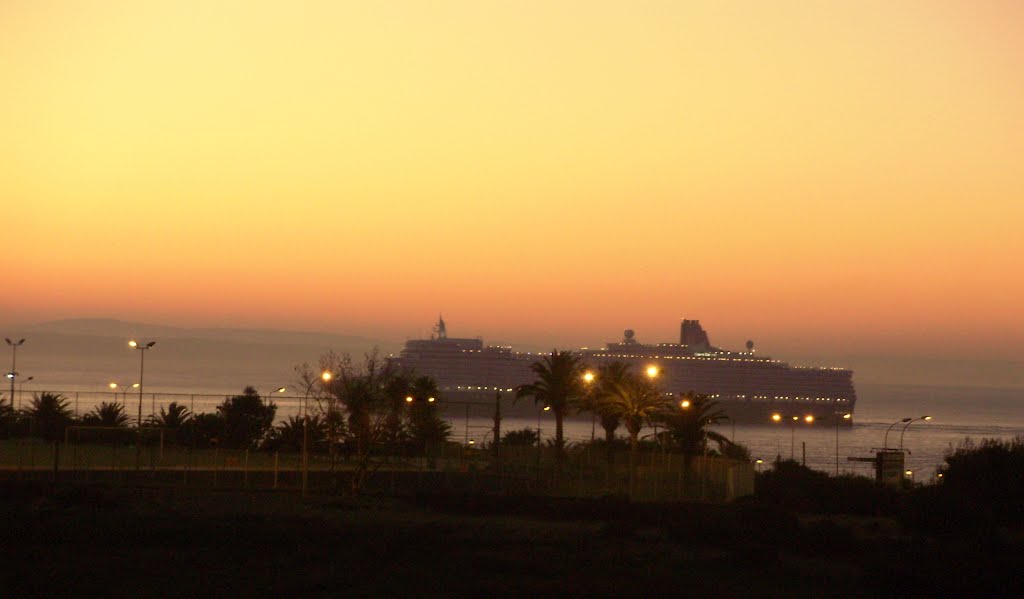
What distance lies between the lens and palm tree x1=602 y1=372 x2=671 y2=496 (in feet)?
177

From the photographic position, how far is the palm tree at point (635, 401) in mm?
54000

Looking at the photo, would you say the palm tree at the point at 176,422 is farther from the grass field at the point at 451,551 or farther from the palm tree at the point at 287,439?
the grass field at the point at 451,551

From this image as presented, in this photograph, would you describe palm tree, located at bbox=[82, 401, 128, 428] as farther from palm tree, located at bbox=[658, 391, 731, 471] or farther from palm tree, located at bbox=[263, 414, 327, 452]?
palm tree, located at bbox=[658, 391, 731, 471]

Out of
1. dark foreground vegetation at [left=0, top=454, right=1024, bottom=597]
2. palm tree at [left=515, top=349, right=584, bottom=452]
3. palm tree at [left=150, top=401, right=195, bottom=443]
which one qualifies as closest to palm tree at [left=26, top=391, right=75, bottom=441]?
palm tree at [left=150, top=401, right=195, bottom=443]

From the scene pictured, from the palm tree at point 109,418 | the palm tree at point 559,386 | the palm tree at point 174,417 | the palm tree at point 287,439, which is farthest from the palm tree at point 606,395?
the palm tree at point 109,418

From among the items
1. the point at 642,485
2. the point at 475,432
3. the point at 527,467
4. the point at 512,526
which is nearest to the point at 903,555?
the point at 512,526

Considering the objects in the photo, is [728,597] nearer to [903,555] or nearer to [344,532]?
[903,555]

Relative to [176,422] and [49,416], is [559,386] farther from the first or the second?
[49,416]

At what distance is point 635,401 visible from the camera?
54.1 meters

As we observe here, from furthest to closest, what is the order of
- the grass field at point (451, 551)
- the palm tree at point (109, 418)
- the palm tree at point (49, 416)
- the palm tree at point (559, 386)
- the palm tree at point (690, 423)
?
the palm tree at point (559, 386)
the palm tree at point (109, 418)
the palm tree at point (49, 416)
the palm tree at point (690, 423)
the grass field at point (451, 551)

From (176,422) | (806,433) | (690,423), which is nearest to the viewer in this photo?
(690,423)

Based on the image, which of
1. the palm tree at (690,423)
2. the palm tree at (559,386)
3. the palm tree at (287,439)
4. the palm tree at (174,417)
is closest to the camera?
the palm tree at (287,439)

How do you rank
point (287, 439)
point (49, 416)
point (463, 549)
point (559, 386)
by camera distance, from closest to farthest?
point (463, 549) < point (287, 439) < point (49, 416) < point (559, 386)

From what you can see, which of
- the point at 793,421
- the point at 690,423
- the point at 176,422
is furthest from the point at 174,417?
the point at 793,421
